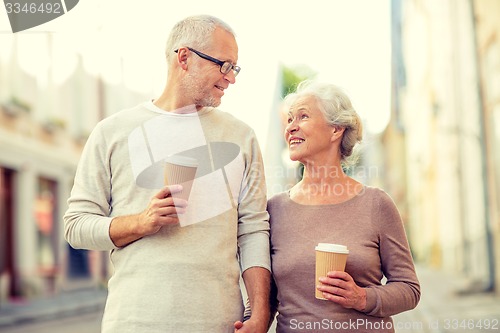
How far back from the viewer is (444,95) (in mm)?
16078

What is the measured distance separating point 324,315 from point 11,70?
529 inches

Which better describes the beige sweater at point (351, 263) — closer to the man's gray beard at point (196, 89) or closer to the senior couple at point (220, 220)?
the senior couple at point (220, 220)

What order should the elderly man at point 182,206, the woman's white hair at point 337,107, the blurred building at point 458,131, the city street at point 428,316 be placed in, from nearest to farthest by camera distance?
the elderly man at point 182,206 → the woman's white hair at point 337,107 → the city street at point 428,316 → the blurred building at point 458,131

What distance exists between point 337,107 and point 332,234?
0.48 meters

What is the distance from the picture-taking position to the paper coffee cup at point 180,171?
2.27 meters

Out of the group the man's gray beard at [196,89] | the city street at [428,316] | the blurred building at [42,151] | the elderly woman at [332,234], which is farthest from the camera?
the blurred building at [42,151]

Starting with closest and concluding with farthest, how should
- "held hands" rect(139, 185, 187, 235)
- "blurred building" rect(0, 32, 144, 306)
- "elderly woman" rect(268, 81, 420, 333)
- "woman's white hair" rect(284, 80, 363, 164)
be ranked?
"held hands" rect(139, 185, 187, 235)
"elderly woman" rect(268, 81, 420, 333)
"woman's white hair" rect(284, 80, 363, 164)
"blurred building" rect(0, 32, 144, 306)

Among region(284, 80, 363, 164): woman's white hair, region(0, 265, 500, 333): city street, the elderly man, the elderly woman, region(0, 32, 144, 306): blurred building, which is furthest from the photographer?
region(0, 32, 144, 306): blurred building

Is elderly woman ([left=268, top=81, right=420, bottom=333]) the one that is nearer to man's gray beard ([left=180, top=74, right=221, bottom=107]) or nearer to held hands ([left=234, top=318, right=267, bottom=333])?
held hands ([left=234, top=318, right=267, bottom=333])

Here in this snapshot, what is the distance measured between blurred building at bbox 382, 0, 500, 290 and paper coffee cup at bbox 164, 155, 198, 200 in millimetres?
9386

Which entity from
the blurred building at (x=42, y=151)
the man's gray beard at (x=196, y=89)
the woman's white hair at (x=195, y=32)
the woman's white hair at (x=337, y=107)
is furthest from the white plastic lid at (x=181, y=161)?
the blurred building at (x=42, y=151)

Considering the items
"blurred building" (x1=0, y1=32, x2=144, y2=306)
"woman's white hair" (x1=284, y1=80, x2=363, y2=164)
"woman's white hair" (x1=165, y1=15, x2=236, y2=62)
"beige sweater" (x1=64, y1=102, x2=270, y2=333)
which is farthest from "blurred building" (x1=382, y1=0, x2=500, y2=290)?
"woman's white hair" (x1=165, y1=15, x2=236, y2=62)

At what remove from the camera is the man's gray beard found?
2539mm

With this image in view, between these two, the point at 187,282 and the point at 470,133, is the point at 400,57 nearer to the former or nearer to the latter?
the point at 470,133
